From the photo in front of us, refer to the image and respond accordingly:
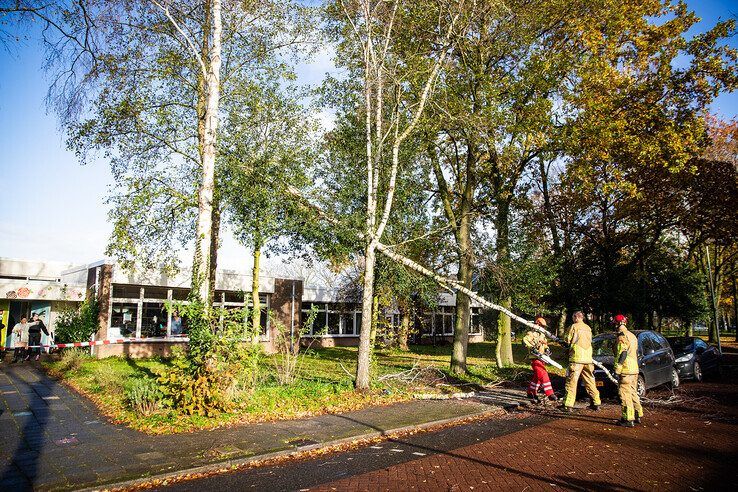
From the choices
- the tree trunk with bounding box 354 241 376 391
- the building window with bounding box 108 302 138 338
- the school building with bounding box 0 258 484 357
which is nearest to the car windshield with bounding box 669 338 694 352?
the tree trunk with bounding box 354 241 376 391

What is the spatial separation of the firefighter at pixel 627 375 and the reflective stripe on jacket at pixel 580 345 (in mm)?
640

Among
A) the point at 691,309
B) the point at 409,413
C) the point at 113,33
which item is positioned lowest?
the point at 409,413

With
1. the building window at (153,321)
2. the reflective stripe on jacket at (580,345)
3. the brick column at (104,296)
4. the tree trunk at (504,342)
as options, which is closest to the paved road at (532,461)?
the reflective stripe on jacket at (580,345)

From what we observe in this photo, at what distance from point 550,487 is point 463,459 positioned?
136 cm

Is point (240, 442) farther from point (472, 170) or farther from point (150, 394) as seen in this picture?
point (472, 170)

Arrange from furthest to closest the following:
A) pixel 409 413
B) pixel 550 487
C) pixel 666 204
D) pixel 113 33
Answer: pixel 666 204 → pixel 113 33 → pixel 409 413 → pixel 550 487

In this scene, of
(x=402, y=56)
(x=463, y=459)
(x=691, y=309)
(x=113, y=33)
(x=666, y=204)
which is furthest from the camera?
(x=691, y=309)

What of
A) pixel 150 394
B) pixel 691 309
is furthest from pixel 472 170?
pixel 691 309

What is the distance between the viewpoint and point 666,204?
20.2 meters

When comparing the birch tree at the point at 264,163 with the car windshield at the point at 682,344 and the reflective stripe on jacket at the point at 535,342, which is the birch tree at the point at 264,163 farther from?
the car windshield at the point at 682,344

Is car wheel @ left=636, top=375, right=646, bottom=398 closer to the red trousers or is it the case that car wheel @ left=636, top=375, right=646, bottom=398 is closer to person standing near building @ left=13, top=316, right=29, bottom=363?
the red trousers

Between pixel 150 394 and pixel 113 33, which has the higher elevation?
pixel 113 33

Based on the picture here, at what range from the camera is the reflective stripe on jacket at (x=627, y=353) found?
8828 millimetres

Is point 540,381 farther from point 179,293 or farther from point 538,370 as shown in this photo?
point 179,293
